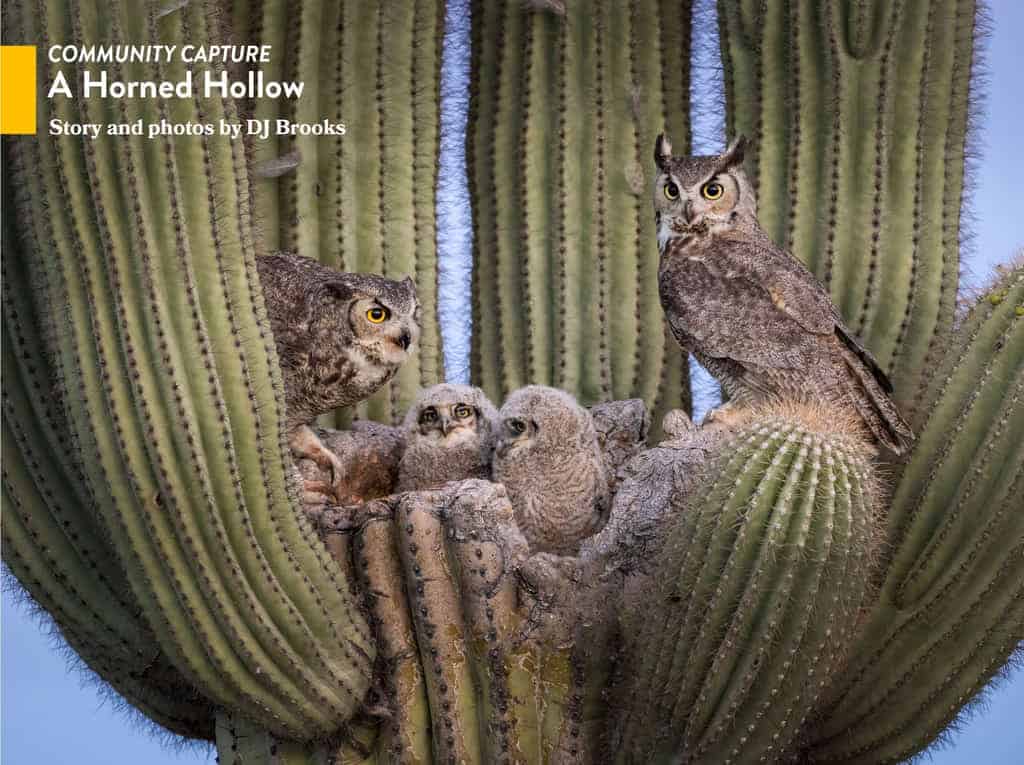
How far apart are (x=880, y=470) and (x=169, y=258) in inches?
104

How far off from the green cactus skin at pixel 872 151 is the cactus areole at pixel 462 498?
0.05 feet

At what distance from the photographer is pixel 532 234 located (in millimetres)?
8508

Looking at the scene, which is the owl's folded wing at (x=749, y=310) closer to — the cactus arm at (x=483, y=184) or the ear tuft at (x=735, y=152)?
the ear tuft at (x=735, y=152)

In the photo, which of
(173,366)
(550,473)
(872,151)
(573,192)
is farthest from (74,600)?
(872,151)

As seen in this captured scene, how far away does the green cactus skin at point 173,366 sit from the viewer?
6289 mm

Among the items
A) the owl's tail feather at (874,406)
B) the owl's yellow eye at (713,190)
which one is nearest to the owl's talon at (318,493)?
the owl's yellow eye at (713,190)

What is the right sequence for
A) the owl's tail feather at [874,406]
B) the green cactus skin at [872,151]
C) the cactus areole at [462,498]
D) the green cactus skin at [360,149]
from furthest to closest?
the green cactus skin at [360,149] < the green cactus skin at [872,151] < the owl's tail feather at [874,406] < the cactus areole at [462,498]

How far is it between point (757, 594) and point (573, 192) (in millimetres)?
2941

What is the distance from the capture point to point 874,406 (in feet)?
23.6

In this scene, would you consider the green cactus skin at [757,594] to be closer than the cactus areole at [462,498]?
Yes

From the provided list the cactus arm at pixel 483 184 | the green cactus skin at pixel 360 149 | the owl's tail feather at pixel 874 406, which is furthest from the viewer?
the cactus arm at pixel 483 184

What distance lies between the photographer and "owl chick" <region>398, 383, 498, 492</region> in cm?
755

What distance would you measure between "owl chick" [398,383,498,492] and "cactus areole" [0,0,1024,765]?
0.04m

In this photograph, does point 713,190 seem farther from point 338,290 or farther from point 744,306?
point 338,290
